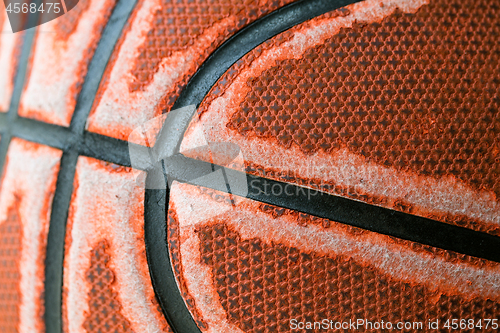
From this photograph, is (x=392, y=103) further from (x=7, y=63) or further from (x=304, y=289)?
(x=7, y=63)

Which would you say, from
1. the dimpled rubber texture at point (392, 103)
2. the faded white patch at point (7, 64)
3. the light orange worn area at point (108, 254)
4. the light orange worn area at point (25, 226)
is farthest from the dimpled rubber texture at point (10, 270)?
the dimpled rubber texture at point (392, 103)

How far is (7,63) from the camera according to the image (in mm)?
536

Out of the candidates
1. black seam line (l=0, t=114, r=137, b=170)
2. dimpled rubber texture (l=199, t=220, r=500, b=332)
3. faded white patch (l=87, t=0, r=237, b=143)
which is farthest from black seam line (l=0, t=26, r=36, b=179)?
dimpled rubber texture (l=199, t=220, r=500, b=332)

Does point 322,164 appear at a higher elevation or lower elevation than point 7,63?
lower

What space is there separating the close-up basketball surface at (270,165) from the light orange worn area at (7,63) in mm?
44

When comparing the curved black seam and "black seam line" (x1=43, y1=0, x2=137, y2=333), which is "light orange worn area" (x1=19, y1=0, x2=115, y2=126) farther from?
the curved black seam

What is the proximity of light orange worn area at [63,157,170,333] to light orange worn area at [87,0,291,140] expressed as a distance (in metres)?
0.09

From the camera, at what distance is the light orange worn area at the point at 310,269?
0.49 meters

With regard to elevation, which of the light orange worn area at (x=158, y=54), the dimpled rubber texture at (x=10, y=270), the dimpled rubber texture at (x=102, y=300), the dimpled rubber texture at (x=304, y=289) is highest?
the light orange worn area at (x=158, y=54)

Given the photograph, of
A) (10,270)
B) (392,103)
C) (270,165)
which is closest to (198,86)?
(270,165)

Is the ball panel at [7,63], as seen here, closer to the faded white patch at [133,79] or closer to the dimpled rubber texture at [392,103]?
the faded white patch at [133,79]

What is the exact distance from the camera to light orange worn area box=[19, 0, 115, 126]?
51 cm

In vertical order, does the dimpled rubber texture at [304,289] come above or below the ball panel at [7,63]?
below

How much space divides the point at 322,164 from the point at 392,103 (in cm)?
16
